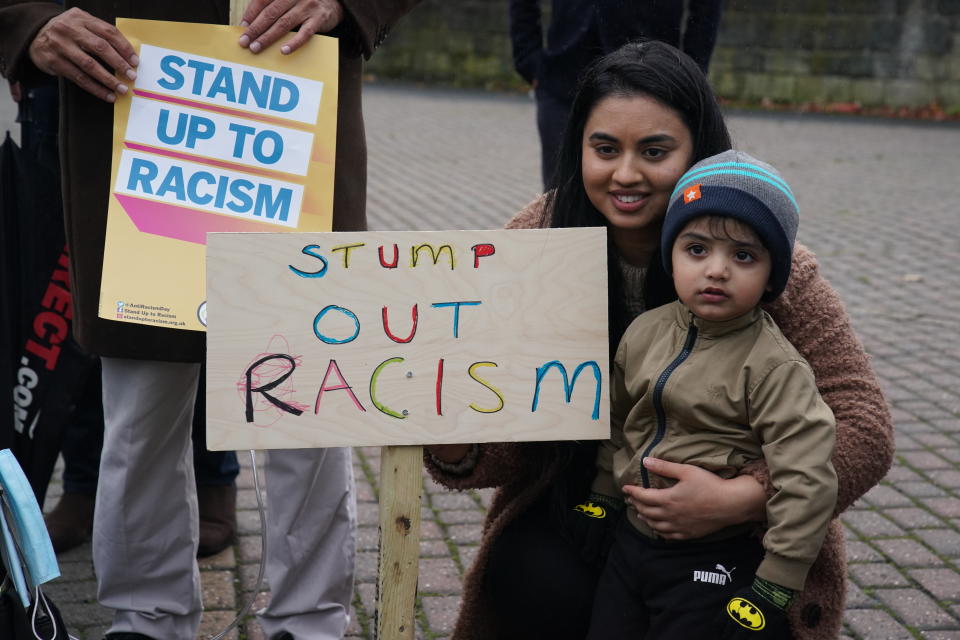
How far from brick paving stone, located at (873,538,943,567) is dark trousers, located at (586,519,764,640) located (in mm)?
1478

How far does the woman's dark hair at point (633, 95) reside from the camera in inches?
91.0

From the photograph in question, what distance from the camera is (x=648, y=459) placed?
7.10ft

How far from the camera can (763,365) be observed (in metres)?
2.08

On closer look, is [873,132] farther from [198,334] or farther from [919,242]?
[198,334]

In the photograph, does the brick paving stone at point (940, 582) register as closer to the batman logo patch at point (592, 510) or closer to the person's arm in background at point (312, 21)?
the batman logo patch at point (592, 510)

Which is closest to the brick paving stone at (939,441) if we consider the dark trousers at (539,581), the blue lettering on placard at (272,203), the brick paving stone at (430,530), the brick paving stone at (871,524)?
the brick paving stone at (871,524)

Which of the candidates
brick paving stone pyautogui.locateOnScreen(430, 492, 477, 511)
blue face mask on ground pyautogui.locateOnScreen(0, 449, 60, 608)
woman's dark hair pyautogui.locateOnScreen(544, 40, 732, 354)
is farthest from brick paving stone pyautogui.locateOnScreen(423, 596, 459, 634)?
blue face mask on ground pyautogui.locateOnScreen(0, 449, 60, 608)

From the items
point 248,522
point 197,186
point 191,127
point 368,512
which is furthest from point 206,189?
point 368,512

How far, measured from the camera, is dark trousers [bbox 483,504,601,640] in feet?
8.07

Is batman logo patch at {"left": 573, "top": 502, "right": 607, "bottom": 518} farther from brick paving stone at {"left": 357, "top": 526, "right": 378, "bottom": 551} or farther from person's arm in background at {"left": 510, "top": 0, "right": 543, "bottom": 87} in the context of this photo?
person's arm in background at {"left": 510, "top": 0, "right": 543, "bottom": 87}

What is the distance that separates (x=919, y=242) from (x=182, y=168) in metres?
6.72

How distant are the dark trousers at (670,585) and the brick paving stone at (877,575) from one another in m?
1.31

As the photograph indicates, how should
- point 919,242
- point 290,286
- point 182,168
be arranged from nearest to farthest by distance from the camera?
point 290,286
point 182,168
point 919,242

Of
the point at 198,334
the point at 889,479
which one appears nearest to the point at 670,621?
the point at 198,334
